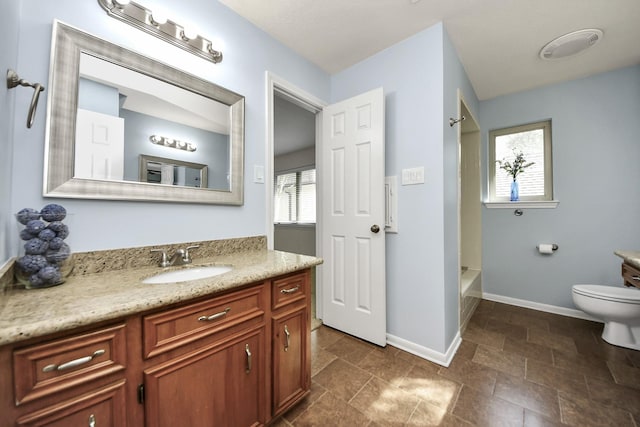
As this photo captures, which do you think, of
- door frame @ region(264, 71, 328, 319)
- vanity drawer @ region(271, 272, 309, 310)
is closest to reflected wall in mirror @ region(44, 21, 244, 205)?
door frame @ region(264, 71, 328, 319)

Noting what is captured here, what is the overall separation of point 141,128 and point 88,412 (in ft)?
3.89

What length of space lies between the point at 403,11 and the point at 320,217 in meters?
1.71

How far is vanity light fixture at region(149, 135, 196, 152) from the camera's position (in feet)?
4.28

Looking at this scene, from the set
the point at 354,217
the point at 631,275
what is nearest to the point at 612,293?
the point at 631,275

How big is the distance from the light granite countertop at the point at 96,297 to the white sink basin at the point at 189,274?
0.11 feet

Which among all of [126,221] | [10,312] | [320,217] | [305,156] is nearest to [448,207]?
[320,217]

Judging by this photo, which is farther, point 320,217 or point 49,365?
point 320,217

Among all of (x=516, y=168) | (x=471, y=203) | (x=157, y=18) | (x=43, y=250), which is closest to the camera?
(x=43, y=250)

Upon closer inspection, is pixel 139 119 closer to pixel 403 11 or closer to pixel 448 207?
pixel 403 11

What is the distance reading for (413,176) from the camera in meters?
1.91

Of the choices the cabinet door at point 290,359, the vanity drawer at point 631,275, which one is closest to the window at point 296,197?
the cabinet door at point 290,359

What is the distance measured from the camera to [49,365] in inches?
24.6

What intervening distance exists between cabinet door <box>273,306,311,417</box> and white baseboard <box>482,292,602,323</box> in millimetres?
2774

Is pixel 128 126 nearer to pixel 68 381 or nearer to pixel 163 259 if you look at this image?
pixel 163 259
